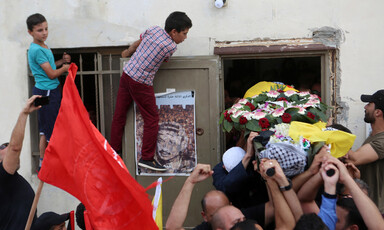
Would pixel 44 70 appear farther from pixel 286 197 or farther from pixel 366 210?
pixel 366 210

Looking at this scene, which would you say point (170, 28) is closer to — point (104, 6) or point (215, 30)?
point (215, 30)

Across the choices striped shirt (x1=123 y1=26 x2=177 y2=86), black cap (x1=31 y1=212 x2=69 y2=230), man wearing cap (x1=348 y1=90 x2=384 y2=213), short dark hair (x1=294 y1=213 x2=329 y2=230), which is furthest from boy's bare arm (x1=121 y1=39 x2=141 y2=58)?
short dark hair (x1=294 y1=213 x2=329 y2=230)

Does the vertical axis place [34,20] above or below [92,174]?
above

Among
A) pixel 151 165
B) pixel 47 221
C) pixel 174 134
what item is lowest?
pixel 47 221

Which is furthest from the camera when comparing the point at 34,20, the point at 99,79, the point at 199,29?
the point at 99,79

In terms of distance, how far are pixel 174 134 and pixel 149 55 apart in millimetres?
966

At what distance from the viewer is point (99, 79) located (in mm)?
5566

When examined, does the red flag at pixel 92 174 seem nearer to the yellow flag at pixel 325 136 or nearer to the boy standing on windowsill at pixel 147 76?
the yellow flag at pixel 325 136

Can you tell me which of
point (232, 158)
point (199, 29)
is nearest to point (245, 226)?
point (232, 158)

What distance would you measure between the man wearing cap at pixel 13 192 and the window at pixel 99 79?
1.99 metres

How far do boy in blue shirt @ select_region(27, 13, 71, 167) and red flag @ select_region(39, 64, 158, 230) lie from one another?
6.89 feet

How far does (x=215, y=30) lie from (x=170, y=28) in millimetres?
726

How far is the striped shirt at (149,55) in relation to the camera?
4746mm

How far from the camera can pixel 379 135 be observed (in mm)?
4484
